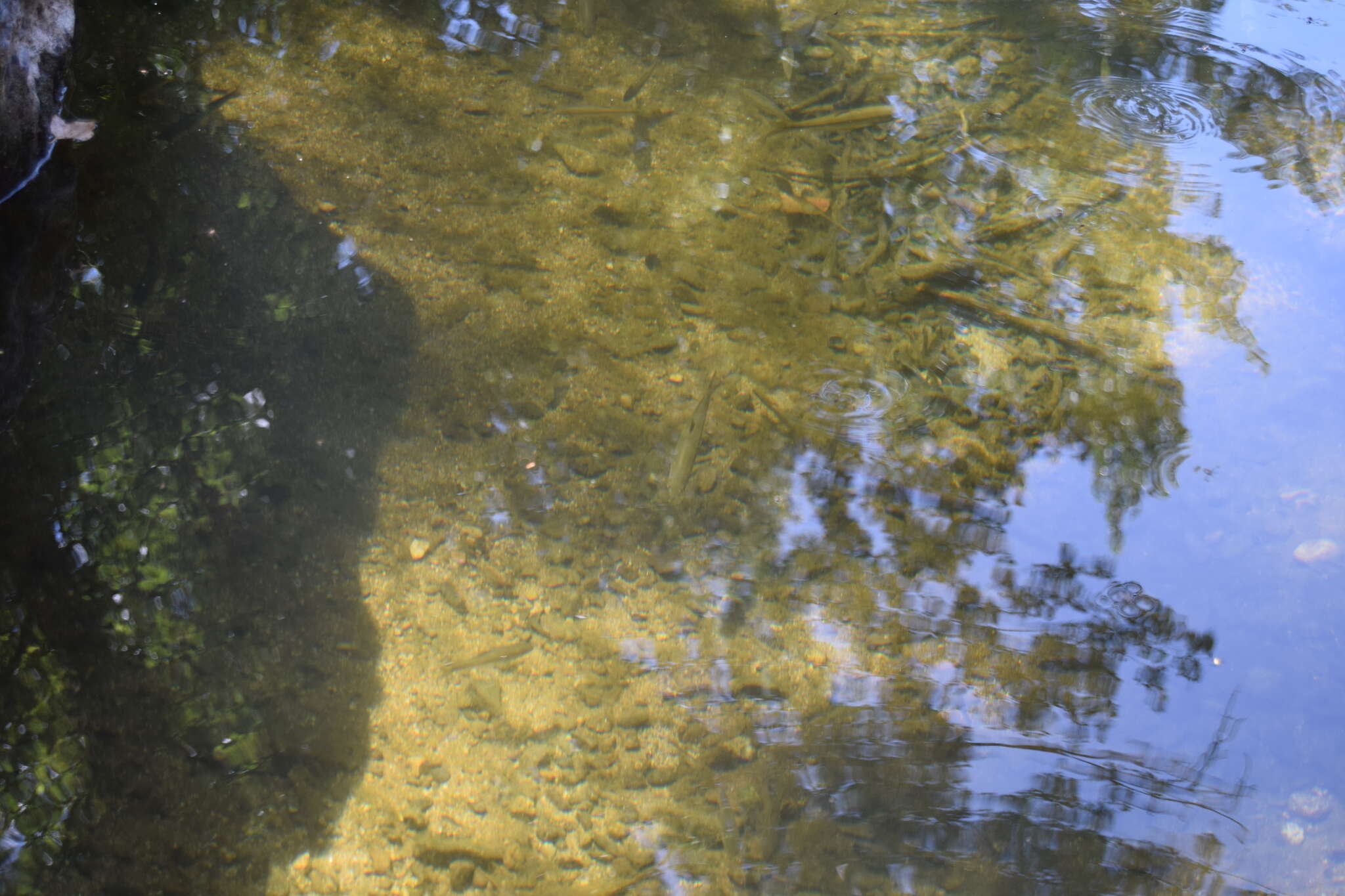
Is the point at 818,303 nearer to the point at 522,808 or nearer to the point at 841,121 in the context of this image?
the point at 841,121

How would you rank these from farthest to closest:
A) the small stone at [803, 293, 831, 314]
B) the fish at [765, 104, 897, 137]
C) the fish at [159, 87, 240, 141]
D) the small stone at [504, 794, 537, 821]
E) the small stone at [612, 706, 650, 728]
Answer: the fish at [765, 104, 897, 137] → the fish at [159, 87, 240, 141] → the small stone at [803, 293, 831, 314] → the small stone at [612, 706, 650, 728] → the small stone at [504, 794, 537, 821]

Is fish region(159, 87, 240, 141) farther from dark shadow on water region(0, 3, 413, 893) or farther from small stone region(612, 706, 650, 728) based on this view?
small stone region(612, 706, 650, 728)

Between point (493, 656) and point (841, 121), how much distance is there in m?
3.05

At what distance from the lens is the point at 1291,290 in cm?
349

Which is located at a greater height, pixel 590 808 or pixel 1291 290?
pixel 1291 290

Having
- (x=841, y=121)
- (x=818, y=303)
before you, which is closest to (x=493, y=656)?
(x=818, y=303)

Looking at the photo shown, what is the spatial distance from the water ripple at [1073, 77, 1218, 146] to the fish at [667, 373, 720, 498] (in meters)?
2.69

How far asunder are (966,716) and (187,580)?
91.1 inches

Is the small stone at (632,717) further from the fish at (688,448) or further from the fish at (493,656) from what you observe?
the fish at (688,448)

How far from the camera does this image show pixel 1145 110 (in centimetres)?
423

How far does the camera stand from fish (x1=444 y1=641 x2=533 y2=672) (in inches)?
93.9

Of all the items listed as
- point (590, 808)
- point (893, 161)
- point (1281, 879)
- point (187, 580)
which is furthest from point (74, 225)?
point (1281, 879)

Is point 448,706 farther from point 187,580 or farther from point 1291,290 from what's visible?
point 1291,290

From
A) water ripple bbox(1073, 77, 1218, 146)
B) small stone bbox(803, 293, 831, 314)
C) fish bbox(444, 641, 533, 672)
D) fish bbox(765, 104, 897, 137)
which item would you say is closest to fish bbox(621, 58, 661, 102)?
fish bbox(765, 104, 897, 137)
